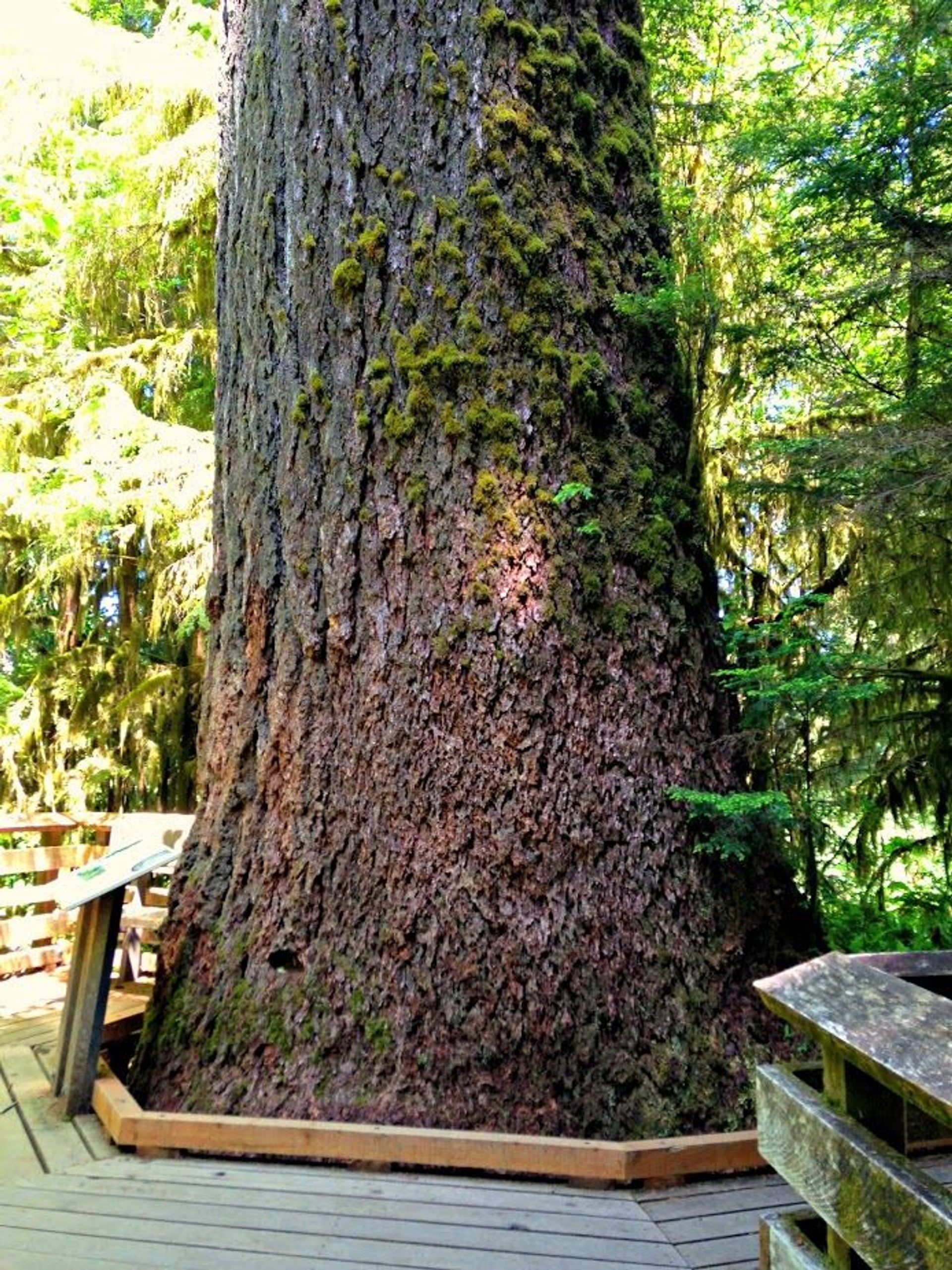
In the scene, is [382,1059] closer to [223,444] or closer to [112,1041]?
[112,1041]

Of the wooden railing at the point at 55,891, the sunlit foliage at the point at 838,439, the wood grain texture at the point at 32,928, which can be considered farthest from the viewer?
the wood grain texture at the point at 32,928

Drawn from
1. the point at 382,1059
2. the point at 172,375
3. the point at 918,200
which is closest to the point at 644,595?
the point at 382,1059

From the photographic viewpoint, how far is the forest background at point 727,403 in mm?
3406

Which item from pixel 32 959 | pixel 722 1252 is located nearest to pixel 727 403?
pixel 722 1252

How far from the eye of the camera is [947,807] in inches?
172

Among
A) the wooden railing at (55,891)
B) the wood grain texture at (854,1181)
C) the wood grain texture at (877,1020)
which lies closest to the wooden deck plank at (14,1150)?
the wooden railing at (55,891)

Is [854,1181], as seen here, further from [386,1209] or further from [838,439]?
[838,439]

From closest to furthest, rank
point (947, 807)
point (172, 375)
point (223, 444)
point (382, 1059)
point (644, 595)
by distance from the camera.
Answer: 1. point (382, 1059)
2. point (644, 595)
3. point (223, 444)
4. point (947, 807)
5. point (172, 375)

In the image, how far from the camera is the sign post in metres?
3.25

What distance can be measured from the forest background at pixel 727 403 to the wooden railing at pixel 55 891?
3.70 feet

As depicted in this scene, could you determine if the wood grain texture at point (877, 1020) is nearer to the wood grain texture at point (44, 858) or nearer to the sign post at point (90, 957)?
the sign post at point (90, 957)

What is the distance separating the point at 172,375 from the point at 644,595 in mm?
5753

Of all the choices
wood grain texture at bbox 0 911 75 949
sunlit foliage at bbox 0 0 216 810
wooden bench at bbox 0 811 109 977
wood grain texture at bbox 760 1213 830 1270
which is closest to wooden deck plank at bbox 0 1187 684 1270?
wood grain texture at bbox 760 1213 830 1270

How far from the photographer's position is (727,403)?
376cm
